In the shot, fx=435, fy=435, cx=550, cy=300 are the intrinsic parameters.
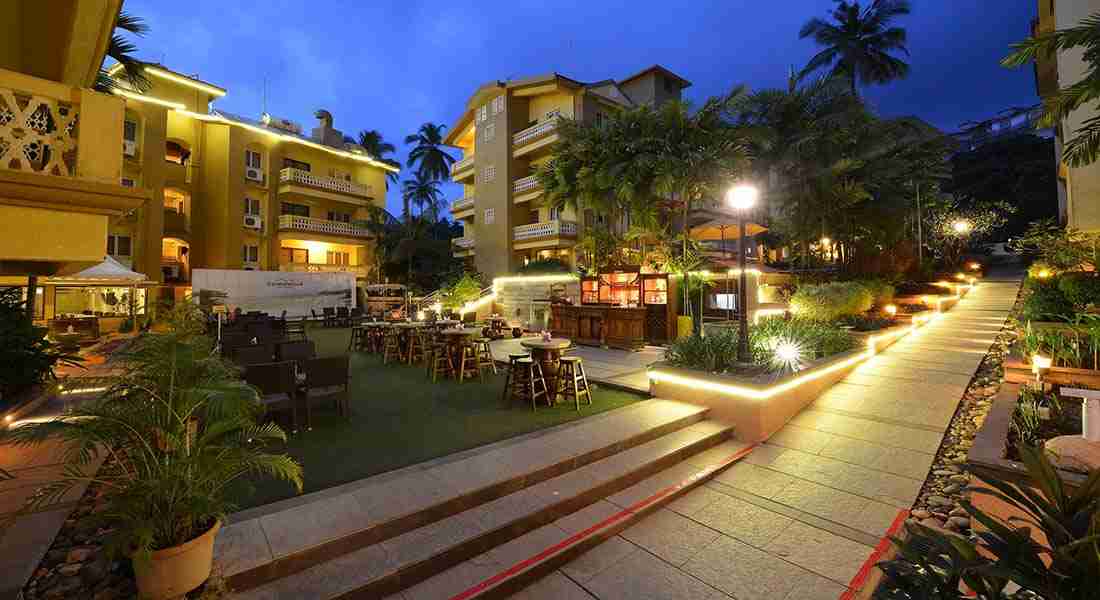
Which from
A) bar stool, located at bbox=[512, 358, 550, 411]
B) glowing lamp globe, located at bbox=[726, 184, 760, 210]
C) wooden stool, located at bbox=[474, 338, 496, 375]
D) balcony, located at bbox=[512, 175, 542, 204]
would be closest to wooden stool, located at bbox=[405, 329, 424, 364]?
wooden stool, located at bbox=[474, 338, 496, 375]

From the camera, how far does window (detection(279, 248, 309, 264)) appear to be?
2559 centimetres

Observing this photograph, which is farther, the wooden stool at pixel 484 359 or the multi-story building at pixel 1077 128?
the multi-story building at pixel 1077 128

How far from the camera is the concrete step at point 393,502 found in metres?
2.95

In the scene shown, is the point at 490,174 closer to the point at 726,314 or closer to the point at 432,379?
the point at 726,314

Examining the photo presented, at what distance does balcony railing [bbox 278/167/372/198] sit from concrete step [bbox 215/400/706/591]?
25.1m

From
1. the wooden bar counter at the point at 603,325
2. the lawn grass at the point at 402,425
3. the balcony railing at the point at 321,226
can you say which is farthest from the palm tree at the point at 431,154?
the lawn grass at the point at 402,425

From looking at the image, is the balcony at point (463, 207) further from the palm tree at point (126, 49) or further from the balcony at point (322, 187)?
the palm tree at point (126, 49)

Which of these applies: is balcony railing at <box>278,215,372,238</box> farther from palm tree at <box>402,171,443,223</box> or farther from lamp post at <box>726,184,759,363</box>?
lamp post at <box>726,184,759,363</box>

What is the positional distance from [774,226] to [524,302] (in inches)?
433

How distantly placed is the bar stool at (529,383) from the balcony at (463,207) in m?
22.1

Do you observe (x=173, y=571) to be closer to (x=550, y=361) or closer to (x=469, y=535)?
(x=469, y=535)

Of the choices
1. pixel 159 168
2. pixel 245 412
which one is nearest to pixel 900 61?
pixel 245 412

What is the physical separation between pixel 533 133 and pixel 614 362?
53.6 ft

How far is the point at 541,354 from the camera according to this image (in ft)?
22.5
